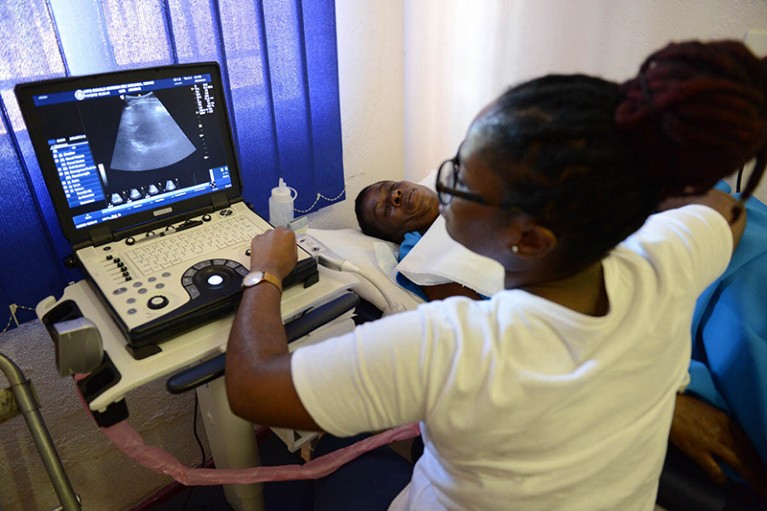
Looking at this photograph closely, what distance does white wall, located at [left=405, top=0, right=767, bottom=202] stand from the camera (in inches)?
52.2

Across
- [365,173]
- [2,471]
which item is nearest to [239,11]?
[365,173]

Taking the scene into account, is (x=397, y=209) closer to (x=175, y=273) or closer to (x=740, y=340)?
(x=175, y=273)

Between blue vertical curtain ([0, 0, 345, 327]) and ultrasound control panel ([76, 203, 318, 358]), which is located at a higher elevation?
blue vertical curtain ([0, 0, 345, 327])

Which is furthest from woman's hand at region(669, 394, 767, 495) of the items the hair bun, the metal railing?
the metal railing

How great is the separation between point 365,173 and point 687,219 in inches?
47.4

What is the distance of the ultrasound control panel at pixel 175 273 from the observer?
914mm

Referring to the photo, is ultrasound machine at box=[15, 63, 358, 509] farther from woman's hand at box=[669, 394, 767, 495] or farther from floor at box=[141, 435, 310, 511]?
woman's hand at box=[669, 394, 767, 495]

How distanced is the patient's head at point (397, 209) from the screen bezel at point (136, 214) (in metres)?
0.57

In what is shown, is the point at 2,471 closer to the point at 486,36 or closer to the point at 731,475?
the point at 731,475

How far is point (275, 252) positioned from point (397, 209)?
2.48 feet

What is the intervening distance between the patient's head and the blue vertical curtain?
0.48 ft

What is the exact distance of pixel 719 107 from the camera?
0.51m

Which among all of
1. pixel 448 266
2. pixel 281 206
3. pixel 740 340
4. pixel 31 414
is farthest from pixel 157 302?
pixel 740 340

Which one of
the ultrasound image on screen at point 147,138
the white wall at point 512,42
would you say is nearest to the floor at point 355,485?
the ultrasound image on screen at point 147,138
